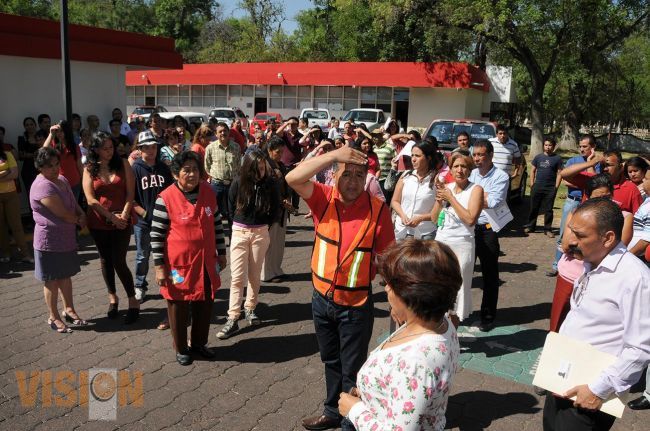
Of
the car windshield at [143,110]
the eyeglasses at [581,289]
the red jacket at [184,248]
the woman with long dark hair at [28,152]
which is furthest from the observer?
the car windshield at [143,110]

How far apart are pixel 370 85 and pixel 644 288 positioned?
31.8 metres

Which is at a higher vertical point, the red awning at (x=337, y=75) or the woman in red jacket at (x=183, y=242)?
the red awning at (x=337, y=75)

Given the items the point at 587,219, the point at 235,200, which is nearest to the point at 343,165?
the point at 587,219

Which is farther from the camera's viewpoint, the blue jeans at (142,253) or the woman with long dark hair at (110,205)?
the blue jeans at (142,253)

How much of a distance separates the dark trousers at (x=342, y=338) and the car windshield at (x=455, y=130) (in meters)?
9.77

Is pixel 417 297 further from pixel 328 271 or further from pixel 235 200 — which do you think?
pixel 235 200

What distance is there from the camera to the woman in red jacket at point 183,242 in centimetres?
453

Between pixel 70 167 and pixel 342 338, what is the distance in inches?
257

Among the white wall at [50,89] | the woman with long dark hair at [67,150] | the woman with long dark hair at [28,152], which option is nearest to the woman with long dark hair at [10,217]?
the woman with long dark hair at [67,150]

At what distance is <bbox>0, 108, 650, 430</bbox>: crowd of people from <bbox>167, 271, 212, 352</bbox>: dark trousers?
12mm

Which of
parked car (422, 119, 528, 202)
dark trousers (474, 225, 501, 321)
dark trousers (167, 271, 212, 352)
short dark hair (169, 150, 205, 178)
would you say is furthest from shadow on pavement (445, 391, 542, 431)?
parked car (422, 119, 528, 202)

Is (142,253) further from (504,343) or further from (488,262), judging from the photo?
(504,343)

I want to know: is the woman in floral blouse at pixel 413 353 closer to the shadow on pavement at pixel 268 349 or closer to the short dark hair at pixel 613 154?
the shadow on pavement at pixel 268 349

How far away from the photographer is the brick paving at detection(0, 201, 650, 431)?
13.1ft
